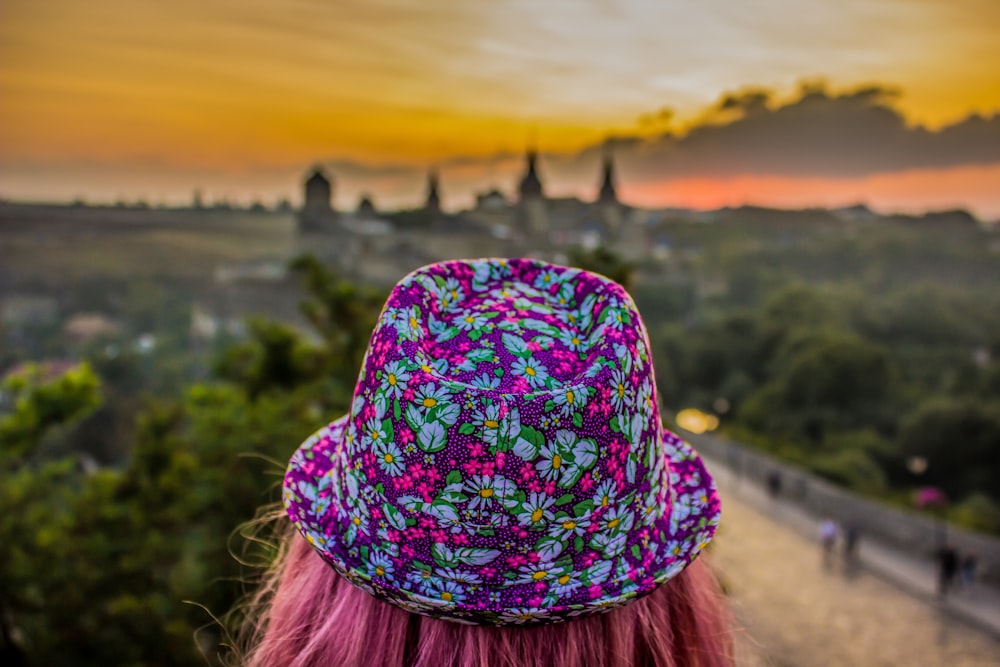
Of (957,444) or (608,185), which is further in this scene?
(608,185)

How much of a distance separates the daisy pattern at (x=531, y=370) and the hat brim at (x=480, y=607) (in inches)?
12.6

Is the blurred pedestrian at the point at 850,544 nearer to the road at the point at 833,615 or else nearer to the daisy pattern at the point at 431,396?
the road at the point at 833,615

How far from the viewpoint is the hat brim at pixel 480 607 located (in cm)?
114

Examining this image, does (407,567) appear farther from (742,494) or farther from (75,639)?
(742,494)

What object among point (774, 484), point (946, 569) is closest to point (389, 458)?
point (946, 569)

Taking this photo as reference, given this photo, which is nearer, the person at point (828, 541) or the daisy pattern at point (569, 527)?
the daisy pattern at point (569, 527)

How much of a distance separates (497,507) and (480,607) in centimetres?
16

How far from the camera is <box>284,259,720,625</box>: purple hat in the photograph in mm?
1105

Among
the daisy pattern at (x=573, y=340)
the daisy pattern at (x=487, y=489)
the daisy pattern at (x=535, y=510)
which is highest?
the daisy pattern at (x=573, y=340)

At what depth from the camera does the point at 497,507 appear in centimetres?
111

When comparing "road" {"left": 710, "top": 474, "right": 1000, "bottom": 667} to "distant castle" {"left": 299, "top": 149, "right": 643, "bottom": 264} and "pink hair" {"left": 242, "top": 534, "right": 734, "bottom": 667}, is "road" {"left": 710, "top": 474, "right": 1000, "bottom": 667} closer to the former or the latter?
"pink hair" {"left": 242, "top": 534, "right": 734, "bottom": 667}

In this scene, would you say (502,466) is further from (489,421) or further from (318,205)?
(318,205)

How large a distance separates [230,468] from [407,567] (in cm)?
696

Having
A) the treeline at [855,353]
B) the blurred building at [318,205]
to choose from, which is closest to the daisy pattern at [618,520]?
the treeline at [855,353]
